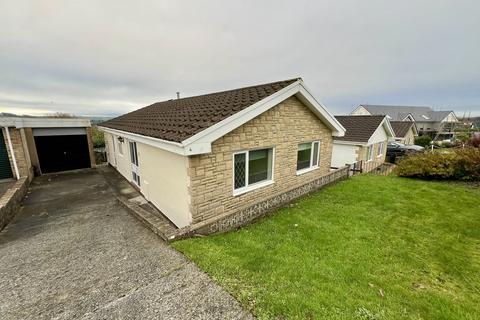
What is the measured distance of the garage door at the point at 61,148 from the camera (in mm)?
13305

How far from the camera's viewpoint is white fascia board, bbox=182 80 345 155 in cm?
503

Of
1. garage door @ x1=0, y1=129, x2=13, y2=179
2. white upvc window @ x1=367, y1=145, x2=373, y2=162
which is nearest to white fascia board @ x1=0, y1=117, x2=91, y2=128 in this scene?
garage door @ x1=0, y1=129, x2=13, y2=179

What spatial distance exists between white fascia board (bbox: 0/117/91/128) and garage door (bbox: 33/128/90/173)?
55cm

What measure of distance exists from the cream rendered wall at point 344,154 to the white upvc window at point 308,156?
8232 mm

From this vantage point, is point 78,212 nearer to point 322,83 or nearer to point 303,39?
point 303,39

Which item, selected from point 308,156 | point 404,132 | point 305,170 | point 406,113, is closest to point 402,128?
point 404,132

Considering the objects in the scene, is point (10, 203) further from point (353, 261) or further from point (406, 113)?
point (406, 113)

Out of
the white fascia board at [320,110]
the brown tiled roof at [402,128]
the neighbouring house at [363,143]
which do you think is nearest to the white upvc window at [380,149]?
the neighbouring house at [363,143]

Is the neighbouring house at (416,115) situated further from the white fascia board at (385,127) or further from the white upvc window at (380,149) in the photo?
the white upvc window at (380,149)

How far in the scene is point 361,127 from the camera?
58.3ft

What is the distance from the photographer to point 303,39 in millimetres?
14219

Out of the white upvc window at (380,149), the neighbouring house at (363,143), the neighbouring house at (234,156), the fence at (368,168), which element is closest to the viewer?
the neighbouring house at (234,156)

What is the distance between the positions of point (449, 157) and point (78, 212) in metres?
18.7

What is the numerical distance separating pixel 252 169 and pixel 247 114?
202 cm
